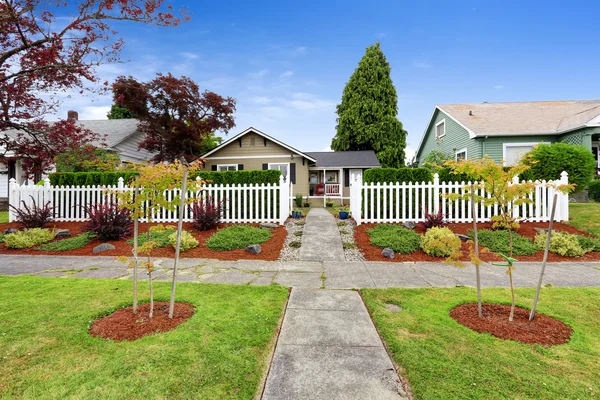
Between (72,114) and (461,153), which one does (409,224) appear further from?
(72,114)

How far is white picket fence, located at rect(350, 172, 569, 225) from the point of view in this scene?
8.62 m

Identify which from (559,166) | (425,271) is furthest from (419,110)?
(425,271)

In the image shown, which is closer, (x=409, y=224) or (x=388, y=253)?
(x=388, y=253)

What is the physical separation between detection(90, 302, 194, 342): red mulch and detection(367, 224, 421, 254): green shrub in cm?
496

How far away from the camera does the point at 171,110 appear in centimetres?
1777

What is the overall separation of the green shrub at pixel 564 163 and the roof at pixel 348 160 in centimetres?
944

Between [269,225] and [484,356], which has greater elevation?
[269,225]

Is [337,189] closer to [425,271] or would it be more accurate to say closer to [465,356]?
[425,271]

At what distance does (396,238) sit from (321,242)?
1967 millimetres

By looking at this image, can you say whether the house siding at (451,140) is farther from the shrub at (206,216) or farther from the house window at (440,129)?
the shrub at (206,216)

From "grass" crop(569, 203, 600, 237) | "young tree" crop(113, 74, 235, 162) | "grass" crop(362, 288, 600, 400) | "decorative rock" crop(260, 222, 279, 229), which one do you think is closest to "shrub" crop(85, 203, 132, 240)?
"decorative rock" crop(260, 222, 279, 229)

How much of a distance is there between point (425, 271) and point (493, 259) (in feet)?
7.06

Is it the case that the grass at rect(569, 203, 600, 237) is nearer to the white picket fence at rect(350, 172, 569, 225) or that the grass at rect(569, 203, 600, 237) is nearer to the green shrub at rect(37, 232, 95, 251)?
the white picket fence at rect(350, 172, 569, 225)

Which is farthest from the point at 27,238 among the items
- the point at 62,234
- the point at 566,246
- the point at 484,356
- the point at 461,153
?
the point at 461,153
